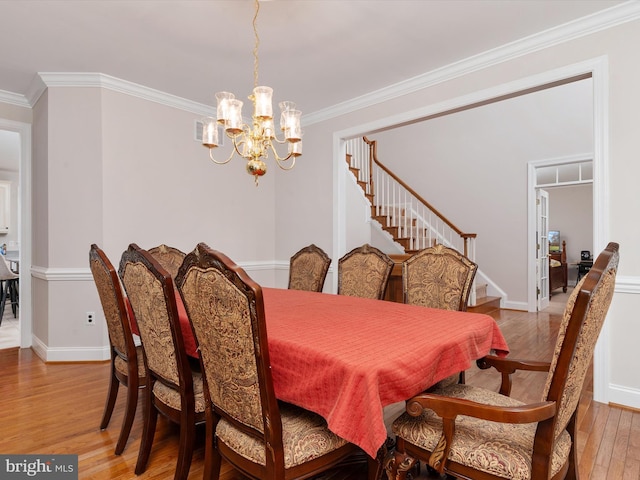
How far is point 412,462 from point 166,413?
1.11 meters

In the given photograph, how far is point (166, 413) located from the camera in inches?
69.2

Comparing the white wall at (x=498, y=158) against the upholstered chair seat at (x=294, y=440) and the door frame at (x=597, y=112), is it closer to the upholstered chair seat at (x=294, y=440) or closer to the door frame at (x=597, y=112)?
the door frame at (x=597, y=112)

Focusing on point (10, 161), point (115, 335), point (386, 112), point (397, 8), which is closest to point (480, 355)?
point (115, 335)

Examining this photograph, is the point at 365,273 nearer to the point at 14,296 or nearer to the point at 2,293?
the point at 2,293

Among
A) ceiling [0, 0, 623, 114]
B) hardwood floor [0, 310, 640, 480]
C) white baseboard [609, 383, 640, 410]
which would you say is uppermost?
ceiling [0, 0, 623, 114]

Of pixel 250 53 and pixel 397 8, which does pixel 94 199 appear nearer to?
pixel 250 53

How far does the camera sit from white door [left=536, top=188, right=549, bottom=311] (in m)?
6.13

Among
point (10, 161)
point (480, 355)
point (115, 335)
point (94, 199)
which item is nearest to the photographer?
point (480, 355)

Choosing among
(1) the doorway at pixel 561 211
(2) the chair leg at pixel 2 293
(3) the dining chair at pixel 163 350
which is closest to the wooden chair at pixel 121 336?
(3) the dining chair at pixel 163 350

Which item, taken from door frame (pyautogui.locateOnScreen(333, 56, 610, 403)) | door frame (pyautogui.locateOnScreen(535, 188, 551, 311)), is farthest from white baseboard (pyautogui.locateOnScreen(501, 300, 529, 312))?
door frame (pyautogui.locateOnScreen(333, 56, 610, 403))

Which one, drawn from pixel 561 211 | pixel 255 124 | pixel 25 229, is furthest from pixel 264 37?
pixel 561 211

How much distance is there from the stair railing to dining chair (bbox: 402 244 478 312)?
3.64 metres

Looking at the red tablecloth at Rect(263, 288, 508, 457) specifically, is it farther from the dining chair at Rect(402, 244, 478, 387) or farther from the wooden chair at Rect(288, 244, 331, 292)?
the wooden chair at Rect(288, 244, 331, 292)

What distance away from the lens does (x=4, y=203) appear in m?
7.07
